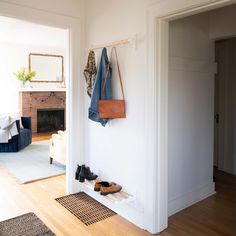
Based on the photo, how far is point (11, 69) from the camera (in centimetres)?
737

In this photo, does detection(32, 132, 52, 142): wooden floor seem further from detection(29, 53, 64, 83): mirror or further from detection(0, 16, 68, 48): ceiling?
detection(0, 16, 68, 48): ceiling

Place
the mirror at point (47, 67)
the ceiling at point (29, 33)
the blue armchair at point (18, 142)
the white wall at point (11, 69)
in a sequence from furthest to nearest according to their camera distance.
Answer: the mirror at point (47, 67), the white wall at point (11, 69), the blue armchair at point (18, 142), the ceiling at point (29, 33)

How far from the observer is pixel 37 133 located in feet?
25.3

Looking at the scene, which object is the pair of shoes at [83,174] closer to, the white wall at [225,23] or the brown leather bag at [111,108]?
the brown leather bag at [111,108]

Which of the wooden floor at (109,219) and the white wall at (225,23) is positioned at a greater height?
the white wall at (225,23)

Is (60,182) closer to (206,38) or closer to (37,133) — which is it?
(206,38)

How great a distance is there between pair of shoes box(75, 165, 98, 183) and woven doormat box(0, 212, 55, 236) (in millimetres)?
617

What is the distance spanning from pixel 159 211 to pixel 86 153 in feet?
3.98

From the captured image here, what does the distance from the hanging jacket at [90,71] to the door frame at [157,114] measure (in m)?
0.81

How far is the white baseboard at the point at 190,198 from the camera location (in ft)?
9.21

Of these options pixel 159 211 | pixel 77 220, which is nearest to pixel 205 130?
pixel 159 211

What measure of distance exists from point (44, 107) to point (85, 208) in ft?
17.7

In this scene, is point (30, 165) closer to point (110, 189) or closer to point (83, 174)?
point (83, 174)

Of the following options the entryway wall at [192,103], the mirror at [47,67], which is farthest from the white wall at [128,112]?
the mirror at [47,67]
